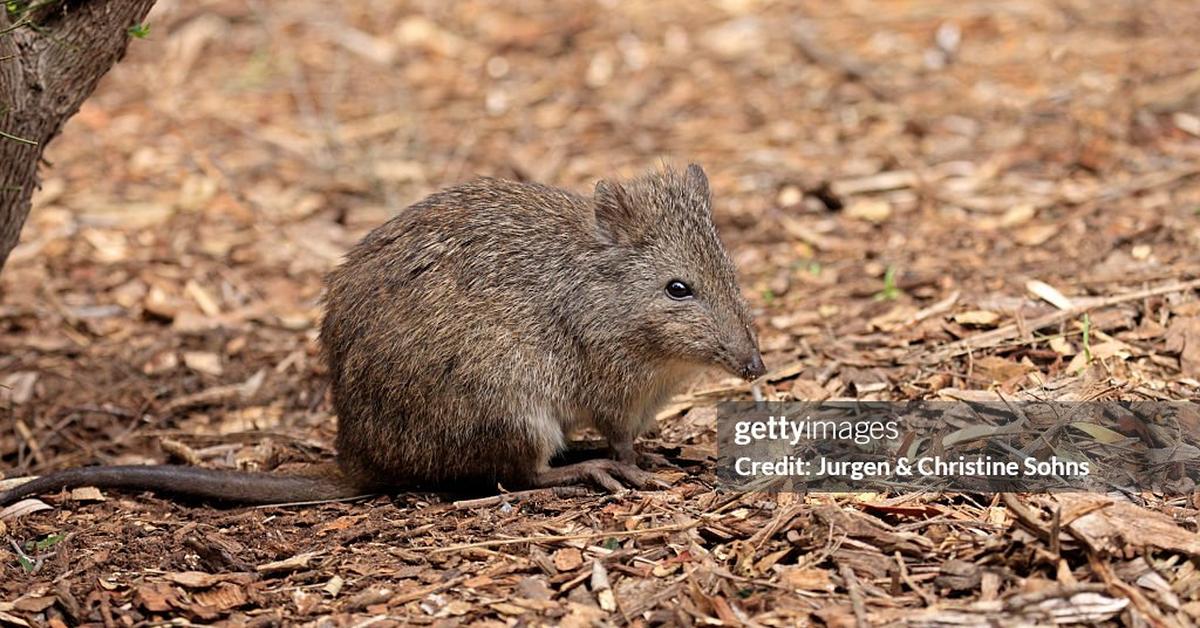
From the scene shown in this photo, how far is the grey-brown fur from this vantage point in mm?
5508

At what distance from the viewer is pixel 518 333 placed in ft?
18.4

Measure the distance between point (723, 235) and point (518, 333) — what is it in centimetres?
330

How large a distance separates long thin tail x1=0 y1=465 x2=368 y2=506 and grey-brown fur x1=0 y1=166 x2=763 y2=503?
0.09m

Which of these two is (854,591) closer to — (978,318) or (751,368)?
(751,368)

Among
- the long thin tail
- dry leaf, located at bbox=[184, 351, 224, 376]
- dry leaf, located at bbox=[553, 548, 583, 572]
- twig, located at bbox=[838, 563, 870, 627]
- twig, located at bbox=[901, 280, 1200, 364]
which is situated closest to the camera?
twig, located at bbox=[838, 563, 870, 627]

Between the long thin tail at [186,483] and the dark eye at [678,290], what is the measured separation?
1706mm

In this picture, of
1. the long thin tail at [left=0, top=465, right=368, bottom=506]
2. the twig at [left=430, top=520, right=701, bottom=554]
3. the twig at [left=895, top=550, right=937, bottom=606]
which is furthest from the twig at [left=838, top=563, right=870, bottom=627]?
the long thin tail at [left=0, top=465, right=368, bottom=506]

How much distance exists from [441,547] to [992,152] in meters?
5.90

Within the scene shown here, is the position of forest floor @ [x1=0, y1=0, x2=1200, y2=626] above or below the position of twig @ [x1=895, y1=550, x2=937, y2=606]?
above

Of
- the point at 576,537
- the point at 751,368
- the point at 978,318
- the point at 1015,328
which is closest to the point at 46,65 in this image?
the point at 576,537

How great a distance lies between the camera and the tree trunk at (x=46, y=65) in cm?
553

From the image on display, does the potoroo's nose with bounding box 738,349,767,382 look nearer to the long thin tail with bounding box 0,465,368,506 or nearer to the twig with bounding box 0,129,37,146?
the long thin tail with bounding box 0,465,368,506

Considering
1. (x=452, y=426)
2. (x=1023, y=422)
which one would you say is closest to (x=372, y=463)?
(x=452, y=426)

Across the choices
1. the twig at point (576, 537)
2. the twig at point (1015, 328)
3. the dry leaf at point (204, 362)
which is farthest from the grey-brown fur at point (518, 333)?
the dry leaf at point (204, 362)
